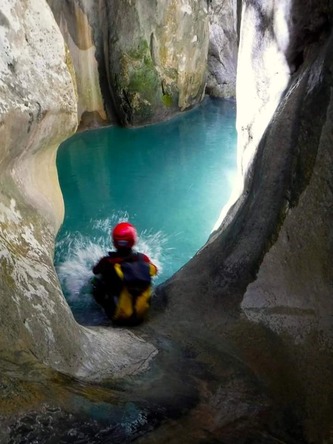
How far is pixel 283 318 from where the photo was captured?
9.78 ft

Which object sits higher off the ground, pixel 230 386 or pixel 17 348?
pixel 230 386

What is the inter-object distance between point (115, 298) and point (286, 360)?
1.66 m

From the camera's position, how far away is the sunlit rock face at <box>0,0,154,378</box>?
2.25 meters

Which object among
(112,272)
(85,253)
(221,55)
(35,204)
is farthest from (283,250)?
(221,55)

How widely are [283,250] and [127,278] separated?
1.29 m

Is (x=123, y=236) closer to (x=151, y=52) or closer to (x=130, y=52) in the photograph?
(x=130, y=52)

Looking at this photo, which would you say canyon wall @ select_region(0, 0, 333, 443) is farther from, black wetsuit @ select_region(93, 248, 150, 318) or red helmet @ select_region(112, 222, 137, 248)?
red helmet @ select_region(112, 222, 137, 248)

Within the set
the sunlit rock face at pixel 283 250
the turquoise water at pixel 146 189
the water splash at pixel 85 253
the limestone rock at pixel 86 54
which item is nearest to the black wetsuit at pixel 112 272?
the turquoise water at pixel 146 189

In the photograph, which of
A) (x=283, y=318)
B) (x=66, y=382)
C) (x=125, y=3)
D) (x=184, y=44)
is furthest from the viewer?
(x=184, y=44)

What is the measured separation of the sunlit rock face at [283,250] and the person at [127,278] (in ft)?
0.78

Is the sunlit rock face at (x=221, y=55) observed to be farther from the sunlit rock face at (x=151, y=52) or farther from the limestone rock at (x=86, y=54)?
the limestone rock at (x=86, y=54)

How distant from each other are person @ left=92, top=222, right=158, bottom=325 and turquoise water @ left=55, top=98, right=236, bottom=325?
484 millimetres

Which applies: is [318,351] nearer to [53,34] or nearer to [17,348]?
[17,348]

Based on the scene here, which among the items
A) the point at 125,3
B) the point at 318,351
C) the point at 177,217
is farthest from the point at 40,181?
the point at 125,3
